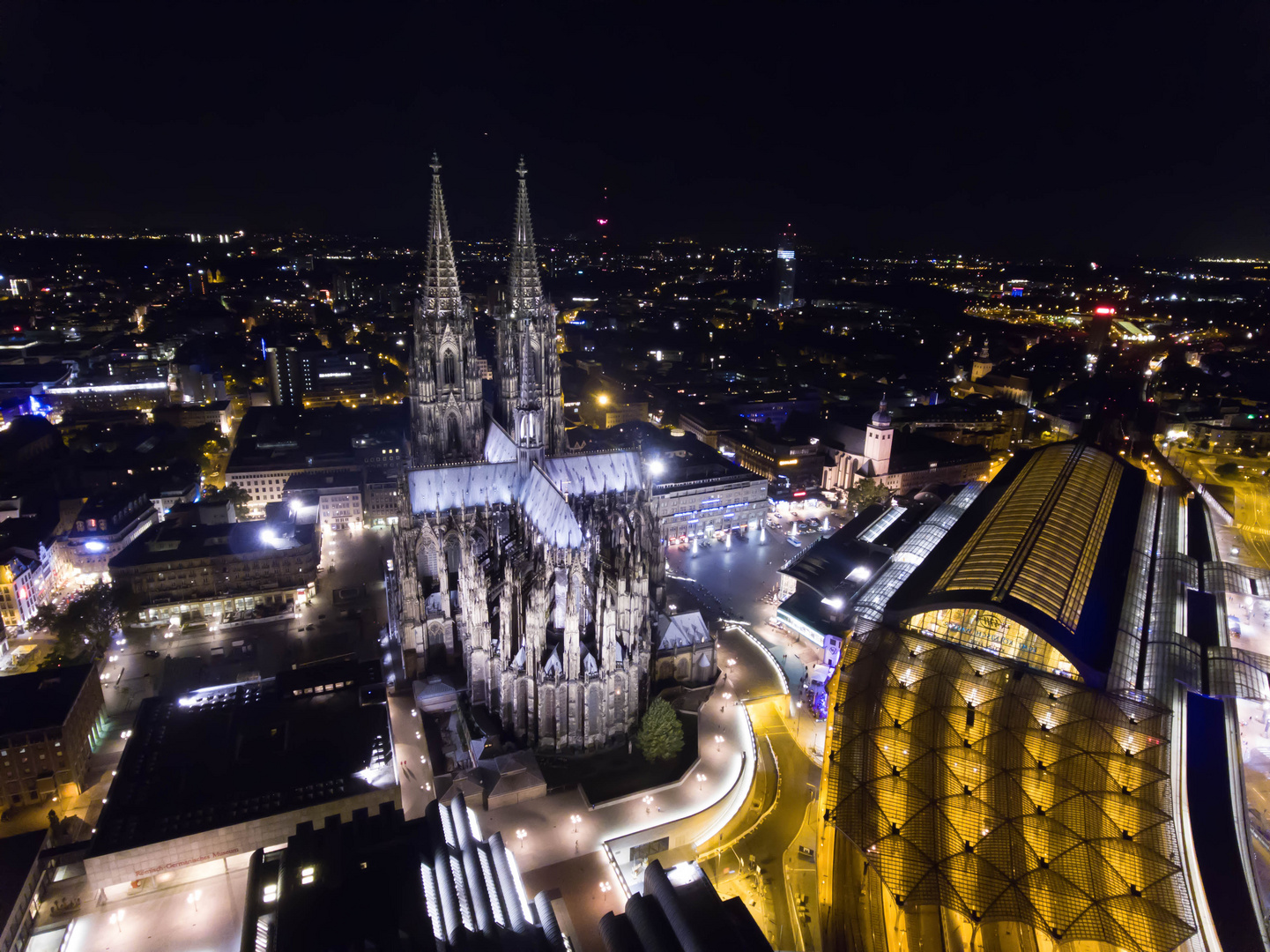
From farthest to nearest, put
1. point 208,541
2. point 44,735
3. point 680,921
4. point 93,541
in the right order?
point 93,541
point 208,541
point 44,735
point 680,921

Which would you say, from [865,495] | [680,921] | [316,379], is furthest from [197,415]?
[680,921]

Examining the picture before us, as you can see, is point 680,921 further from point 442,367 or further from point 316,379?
point 316,379

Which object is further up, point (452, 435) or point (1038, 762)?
point (452, 435)

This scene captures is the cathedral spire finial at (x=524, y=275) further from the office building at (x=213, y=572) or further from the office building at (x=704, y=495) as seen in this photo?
the office building at (x=213, y=572)

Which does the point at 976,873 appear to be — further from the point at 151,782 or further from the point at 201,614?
the point at 201,614

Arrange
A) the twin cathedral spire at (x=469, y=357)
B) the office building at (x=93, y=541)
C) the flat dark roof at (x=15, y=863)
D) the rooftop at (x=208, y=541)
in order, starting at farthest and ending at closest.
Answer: the office building at (x=93, y=541)
the rooftop at (x=208, y=541)
the twin cathedral spire at (x=469, y=357)
the flat dark roof at (x=15, y=863)

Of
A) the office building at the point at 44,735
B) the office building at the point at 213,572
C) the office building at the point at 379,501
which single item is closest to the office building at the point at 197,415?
the office building at the point at 379,501

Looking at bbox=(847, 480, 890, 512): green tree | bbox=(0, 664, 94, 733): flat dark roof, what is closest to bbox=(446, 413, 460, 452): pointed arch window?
bbox=(0, 664, 94, 733): flat dark roof
